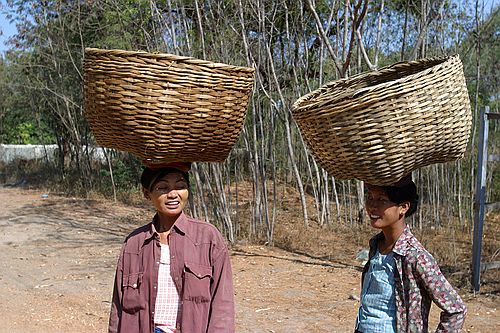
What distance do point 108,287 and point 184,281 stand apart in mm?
4630

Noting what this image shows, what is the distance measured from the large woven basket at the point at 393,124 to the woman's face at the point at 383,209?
0.10 m

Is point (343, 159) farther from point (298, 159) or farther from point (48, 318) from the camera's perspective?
point (298, 159)

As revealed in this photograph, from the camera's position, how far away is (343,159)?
2.16 m

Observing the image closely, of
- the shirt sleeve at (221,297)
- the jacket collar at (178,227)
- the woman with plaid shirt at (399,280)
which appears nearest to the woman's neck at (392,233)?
the woman with plaid shirt at (399,280)

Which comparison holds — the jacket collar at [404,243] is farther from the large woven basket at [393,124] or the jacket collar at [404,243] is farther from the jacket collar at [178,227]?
the jacket collar at [178,227]

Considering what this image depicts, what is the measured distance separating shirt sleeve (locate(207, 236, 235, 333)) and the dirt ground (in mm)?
2853

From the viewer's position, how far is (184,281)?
7.63ft

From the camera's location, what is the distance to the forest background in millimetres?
7914

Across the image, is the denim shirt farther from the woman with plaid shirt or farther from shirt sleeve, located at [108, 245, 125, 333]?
the woman with plaid shirt

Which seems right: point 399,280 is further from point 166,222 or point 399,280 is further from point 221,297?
point 166,222

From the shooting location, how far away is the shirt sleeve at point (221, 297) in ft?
7.59

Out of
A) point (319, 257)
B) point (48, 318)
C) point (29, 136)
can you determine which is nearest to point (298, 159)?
point (319, 257)

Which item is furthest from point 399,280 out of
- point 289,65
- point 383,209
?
point 289,65

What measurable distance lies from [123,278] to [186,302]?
0.91ft
